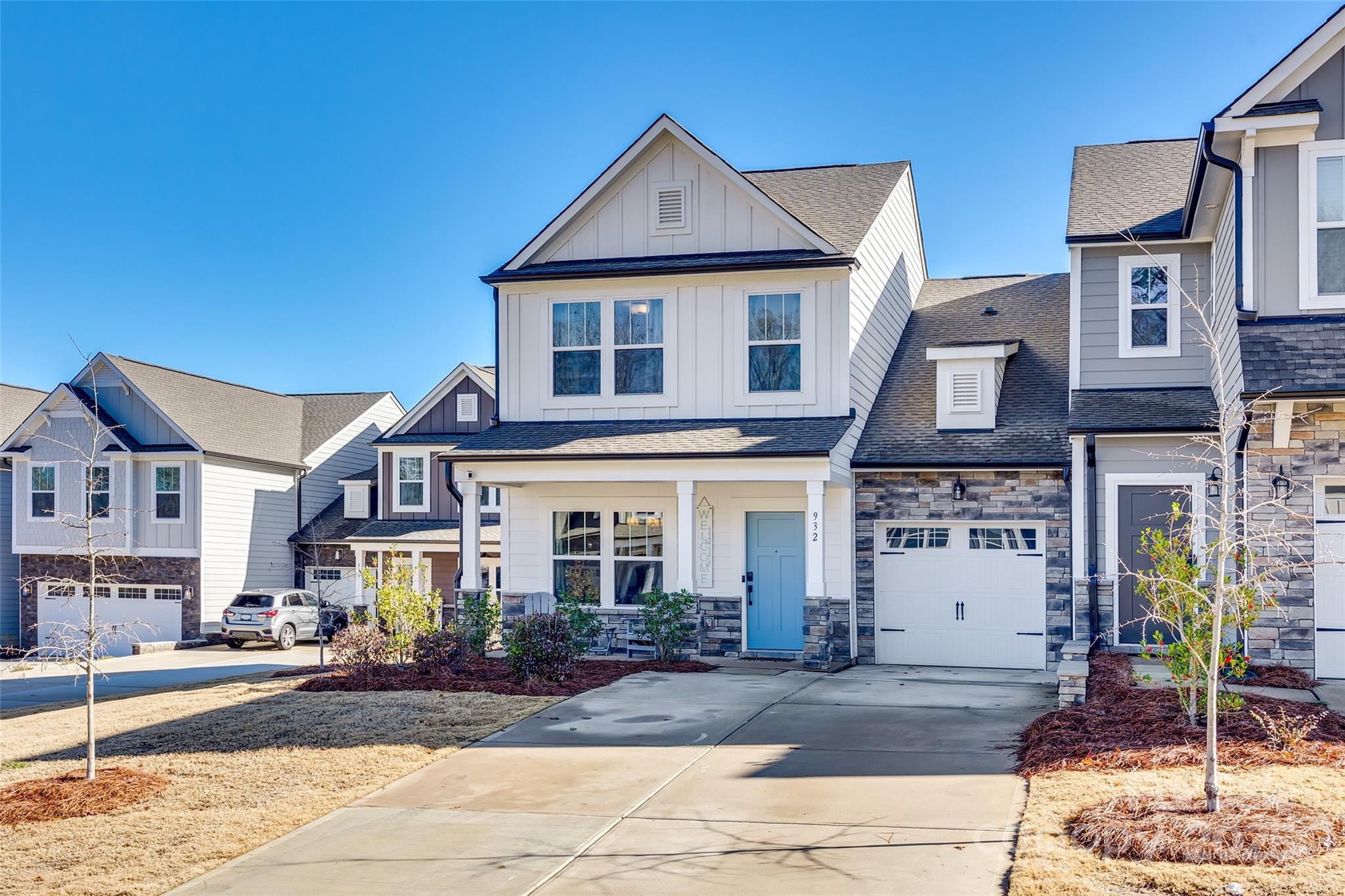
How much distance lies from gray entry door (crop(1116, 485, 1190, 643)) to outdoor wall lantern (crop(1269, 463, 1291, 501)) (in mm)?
2422

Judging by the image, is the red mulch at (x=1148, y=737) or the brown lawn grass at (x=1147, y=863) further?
the red mulch at (x=1148, y=737)

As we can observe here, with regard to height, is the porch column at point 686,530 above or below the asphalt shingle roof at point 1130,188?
below

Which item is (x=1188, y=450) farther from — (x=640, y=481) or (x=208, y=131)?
(x=208, y=131)

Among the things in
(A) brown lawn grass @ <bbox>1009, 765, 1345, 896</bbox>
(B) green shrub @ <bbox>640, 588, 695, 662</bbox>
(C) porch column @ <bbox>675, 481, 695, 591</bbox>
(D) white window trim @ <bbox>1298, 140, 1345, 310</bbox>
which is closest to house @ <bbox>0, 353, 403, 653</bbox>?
(B) green shrub @ <bbox>640, 588, 695, 662</bbox>

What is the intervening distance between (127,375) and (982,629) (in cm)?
2174

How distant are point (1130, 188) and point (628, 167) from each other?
7.61 metres

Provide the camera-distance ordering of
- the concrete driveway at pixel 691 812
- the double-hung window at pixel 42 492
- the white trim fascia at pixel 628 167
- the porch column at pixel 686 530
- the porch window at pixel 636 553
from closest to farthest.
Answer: the concrete driveway at pixel 691 812 → the porch column at pixel 686 530 → the white trim fascia at pixel 628 167 → the porch window at pixel 636 553 → the double-hung window at pixel 42 492

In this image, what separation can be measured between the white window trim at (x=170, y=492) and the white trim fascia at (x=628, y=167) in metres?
14.6

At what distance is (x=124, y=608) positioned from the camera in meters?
28.7

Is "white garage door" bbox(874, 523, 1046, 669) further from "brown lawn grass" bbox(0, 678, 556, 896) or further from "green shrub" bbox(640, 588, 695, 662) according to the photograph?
"brown lawn grass" bbox(0, 678, 556, 896)

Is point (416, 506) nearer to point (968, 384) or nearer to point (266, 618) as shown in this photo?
point (266, 618)

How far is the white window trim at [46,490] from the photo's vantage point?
28.8 metres

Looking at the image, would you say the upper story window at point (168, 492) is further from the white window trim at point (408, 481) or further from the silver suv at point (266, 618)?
the white window trim at point (408, 481)

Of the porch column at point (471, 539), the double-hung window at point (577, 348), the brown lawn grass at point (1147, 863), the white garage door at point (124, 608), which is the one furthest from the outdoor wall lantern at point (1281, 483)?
the white garage door at point (124, 608)
